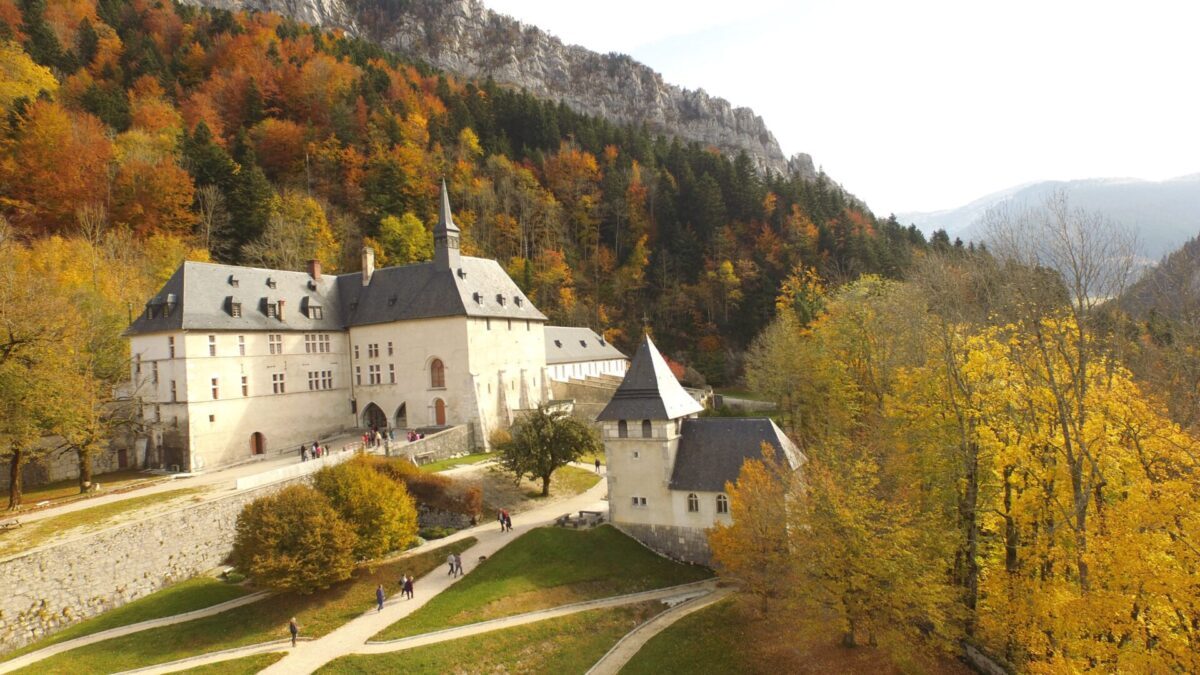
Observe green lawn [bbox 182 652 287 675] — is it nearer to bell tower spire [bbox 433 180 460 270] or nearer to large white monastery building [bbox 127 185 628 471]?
large white monastery building [bbox 127 185 628 471]

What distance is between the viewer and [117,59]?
213 feet

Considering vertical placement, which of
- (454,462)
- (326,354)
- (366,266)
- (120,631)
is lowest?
(120,631)

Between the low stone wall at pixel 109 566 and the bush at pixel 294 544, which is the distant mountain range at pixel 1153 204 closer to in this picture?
the bush at pixel 294 544

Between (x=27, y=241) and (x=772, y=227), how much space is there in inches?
2826

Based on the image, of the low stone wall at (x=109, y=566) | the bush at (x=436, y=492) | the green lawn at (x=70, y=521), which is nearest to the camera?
the low stone wall at (x=109, y=566)

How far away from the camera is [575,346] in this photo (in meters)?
59.1

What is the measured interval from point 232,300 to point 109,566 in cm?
1907

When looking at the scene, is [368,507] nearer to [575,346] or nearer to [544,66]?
[575,346]

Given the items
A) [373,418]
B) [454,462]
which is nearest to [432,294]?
[373,418]


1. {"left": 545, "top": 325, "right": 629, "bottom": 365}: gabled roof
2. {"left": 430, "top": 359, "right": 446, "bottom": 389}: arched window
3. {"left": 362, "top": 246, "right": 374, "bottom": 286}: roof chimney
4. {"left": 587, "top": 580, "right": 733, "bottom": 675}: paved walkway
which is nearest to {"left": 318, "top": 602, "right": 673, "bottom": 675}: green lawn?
{"left": 587, "top": 580, "right": 733, "bottom": 675}: paved walkway

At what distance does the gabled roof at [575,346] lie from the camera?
5541 centimetres

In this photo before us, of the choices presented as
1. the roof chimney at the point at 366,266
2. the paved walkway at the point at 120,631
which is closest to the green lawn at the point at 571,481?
the paved walkway at the point at 120,631

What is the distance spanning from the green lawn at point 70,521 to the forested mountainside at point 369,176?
28.7 m

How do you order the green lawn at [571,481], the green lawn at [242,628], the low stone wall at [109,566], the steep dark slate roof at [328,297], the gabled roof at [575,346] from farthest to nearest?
the gabled roof at [575,346]
the steep dark slate roof at [328,297]
the green lawn at [571,481]
the low stone wall at [109,566]
the green lawn at [242,628]
